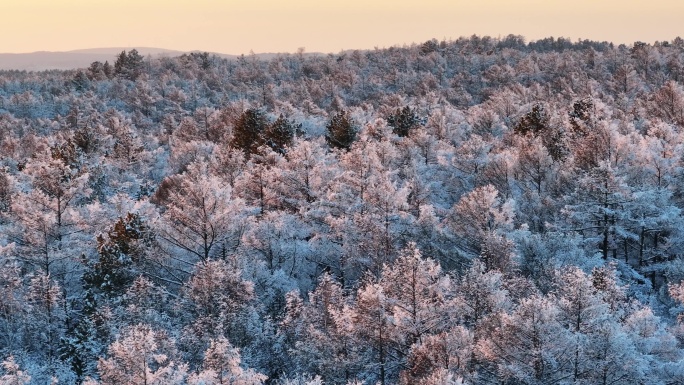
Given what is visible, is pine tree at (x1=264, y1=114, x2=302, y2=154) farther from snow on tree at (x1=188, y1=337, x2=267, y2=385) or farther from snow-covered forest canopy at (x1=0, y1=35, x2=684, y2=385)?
snow on tree at (x1=188, y1=337, x2=267, y2=385)

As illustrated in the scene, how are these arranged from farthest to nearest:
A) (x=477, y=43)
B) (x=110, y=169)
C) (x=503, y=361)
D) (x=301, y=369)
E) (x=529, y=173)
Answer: (x=477, y=43) → (x=110, y=169) → (x=529, y=173) → (x=301, y=369) → (x=503, y=361)

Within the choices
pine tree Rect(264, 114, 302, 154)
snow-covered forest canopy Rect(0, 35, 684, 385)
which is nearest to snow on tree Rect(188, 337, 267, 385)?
snow-covered forest canopy Rect(0, 35, 684, 385)

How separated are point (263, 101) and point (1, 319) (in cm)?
8854

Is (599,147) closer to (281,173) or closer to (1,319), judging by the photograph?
(281,173)

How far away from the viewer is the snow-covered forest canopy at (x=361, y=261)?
2895 centimetres

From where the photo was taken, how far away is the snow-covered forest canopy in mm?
28953

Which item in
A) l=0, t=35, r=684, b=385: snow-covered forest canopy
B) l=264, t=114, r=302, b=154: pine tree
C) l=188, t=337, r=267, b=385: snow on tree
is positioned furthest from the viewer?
l=264, t=114, r=302, b=154: pine tree

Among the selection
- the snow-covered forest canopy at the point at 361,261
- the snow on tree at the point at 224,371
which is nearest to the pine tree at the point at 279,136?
the snow-covered forest canopy at the point at 361,261

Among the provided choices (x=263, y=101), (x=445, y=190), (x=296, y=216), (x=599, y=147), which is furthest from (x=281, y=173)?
(x=263, y=101)

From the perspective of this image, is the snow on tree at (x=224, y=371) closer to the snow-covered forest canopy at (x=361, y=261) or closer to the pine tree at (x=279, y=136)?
the snow-covered forest canopy at (x=361, y=261)

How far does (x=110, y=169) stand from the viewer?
60.5 m

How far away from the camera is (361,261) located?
131 ft

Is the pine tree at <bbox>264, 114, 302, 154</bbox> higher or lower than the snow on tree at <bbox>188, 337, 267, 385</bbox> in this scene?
higher

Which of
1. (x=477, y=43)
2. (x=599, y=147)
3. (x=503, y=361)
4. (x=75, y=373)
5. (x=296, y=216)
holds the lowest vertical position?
(x=75, y=373)
